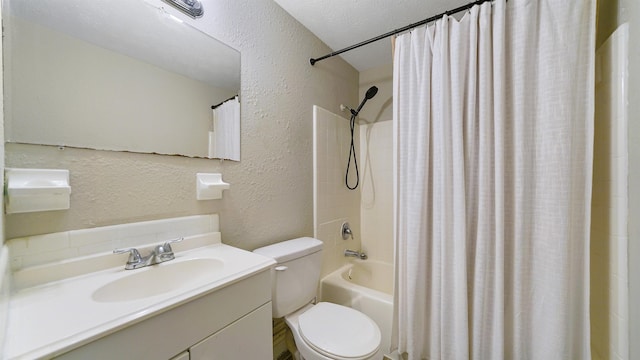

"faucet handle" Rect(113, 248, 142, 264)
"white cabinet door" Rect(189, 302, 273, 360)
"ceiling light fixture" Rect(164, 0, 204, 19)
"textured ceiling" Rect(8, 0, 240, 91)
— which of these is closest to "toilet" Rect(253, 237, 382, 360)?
"white cabinet door" Rect(189, 302, 273, 360)

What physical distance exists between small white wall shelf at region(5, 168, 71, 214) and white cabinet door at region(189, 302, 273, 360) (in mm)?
604

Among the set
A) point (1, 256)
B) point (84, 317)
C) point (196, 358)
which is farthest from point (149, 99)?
point (196, 358)

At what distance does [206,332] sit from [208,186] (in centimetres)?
58

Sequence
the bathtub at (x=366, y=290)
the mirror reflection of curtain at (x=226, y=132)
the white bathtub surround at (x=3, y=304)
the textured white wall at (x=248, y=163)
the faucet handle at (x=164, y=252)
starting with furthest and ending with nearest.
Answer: the bathtub at (x=366, y=290) → the mirror reflection of curtain at (x=226, y=132) → the faucet handle at (x=164, y=252) → the textured white wall at (x=248, y=163) → the white bathtub surround at (x=3, y=304)

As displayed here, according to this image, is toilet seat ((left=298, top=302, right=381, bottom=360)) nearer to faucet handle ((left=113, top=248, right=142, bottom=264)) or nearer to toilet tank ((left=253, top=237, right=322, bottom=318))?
toilet tank ((left=253, top=237, right=322, bottom=318))

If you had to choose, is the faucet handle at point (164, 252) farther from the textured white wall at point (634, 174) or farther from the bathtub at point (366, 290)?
the textured white wall at point (634, 174)

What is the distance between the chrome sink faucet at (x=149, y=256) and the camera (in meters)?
0.84

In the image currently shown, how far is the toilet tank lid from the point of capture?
1.21 meters

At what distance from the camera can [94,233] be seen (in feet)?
2.61

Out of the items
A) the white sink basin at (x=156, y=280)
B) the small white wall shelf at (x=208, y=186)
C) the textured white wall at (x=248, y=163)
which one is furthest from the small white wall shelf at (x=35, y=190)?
the small white wall shelf at (x=208, y=186)

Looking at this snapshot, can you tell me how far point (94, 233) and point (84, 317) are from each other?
38 cm

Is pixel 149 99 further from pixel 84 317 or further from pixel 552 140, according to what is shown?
pixel 552 140

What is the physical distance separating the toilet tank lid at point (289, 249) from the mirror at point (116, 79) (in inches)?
21.0

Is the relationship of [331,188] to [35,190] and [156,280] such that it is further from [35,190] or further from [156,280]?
[35,190]
